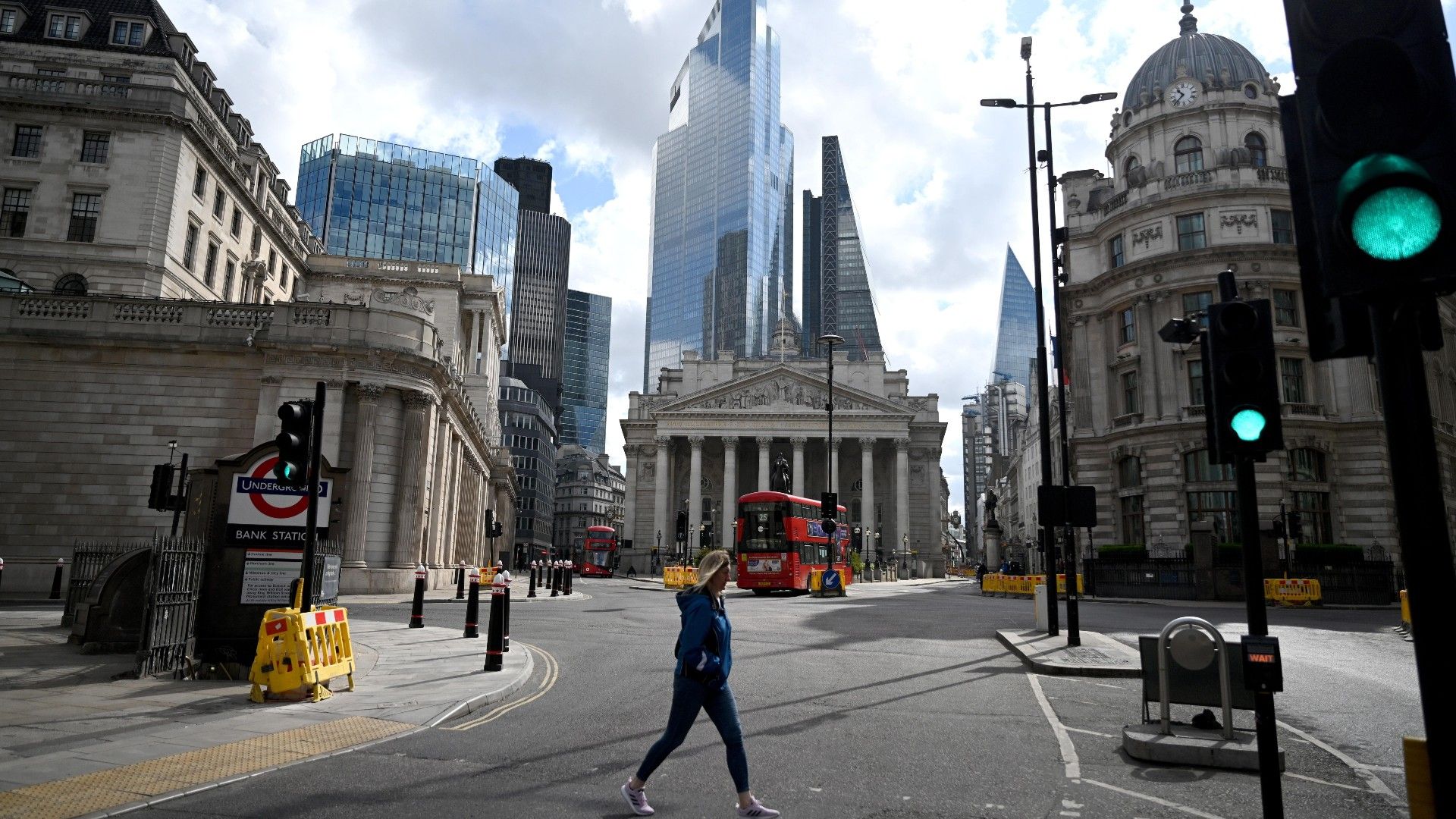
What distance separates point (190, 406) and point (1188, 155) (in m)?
48.0

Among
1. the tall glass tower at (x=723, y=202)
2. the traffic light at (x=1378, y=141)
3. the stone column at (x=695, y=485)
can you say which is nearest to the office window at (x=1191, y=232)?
the traffic light at (x=1378, y=141)

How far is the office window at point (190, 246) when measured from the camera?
4191cm

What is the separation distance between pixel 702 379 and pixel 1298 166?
94432 mm

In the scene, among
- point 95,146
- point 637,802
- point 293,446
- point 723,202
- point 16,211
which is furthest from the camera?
point 723,202

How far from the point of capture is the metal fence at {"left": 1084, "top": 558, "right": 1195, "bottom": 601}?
35.1 meters

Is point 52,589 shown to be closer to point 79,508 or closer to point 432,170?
point 79,508

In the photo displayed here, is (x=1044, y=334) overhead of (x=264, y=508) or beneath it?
overhead

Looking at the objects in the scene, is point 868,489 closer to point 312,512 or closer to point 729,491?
point 729,491

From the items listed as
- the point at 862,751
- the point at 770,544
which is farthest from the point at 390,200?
the point at 862,751

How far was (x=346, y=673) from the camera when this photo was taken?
10.4m

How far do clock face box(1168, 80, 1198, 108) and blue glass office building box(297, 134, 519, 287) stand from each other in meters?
86.0

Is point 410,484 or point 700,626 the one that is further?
point 410,484

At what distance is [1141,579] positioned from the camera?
36219 mm

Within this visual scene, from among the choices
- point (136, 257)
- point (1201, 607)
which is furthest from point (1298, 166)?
point (136, 257)
